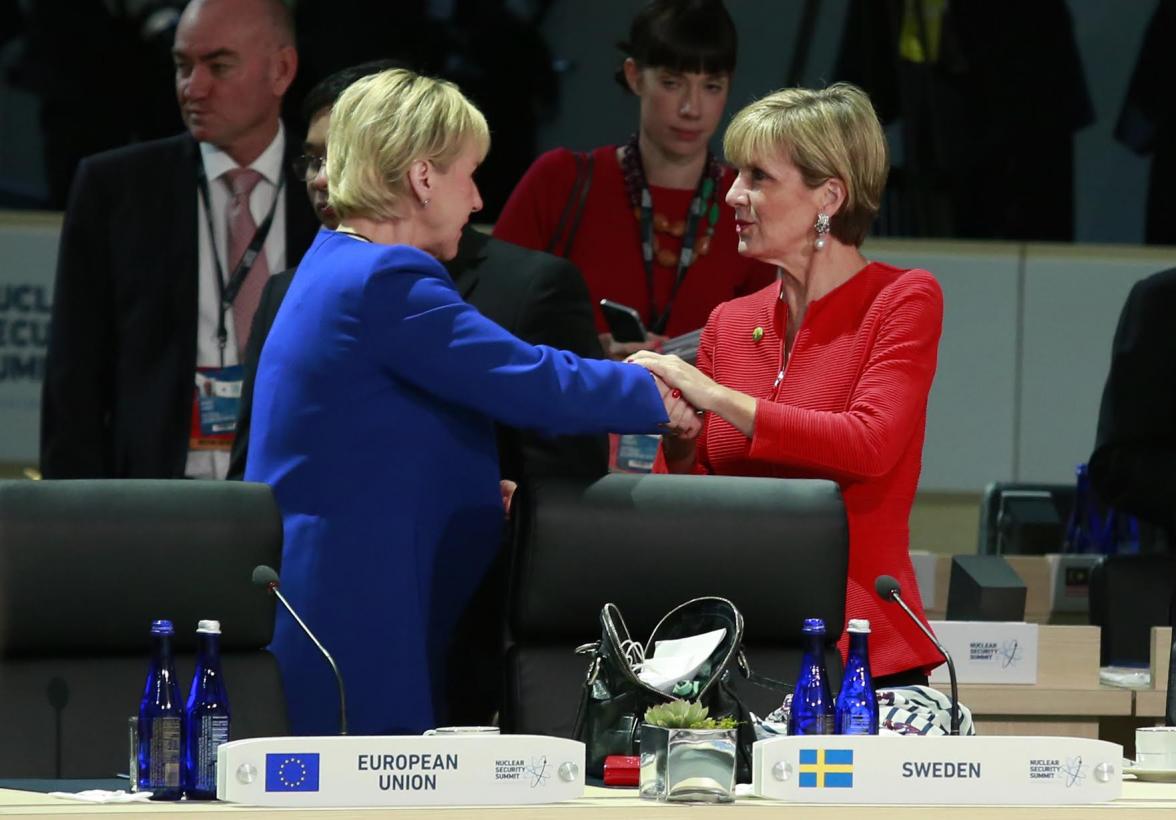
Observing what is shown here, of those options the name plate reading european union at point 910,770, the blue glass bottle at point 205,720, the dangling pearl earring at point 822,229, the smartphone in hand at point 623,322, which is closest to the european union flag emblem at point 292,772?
the blue glass bottle at point 205,720

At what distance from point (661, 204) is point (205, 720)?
6.49ft

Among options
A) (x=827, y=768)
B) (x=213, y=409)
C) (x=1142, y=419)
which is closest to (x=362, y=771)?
(x=827, y=768)

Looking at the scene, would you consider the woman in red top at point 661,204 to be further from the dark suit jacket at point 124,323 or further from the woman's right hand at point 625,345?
the dark suit jacket at point 124,323

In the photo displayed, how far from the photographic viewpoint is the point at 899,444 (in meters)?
2.83

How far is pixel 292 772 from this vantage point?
2100 mm

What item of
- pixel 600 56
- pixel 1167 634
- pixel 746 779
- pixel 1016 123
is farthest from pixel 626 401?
pixel 1016 123

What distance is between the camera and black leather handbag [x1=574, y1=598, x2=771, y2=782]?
233 cm

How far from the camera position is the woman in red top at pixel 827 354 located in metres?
2.81

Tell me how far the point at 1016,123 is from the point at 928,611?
2104 millimetres

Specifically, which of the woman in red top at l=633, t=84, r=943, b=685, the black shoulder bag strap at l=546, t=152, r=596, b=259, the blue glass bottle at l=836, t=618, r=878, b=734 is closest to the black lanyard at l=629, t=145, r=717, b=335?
the black shoulder bag strap at l=546, t=152, r=596, b=259

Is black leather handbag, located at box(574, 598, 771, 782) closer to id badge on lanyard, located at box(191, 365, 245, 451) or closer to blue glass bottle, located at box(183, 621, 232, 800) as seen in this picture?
blue glass bottle, located at box(183, 621, 232, 800)

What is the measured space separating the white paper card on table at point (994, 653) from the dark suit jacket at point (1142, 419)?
0.45 meters

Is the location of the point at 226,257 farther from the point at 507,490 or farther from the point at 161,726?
the point at 161,726

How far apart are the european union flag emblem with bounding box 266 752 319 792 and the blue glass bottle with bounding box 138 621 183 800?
16 cm
